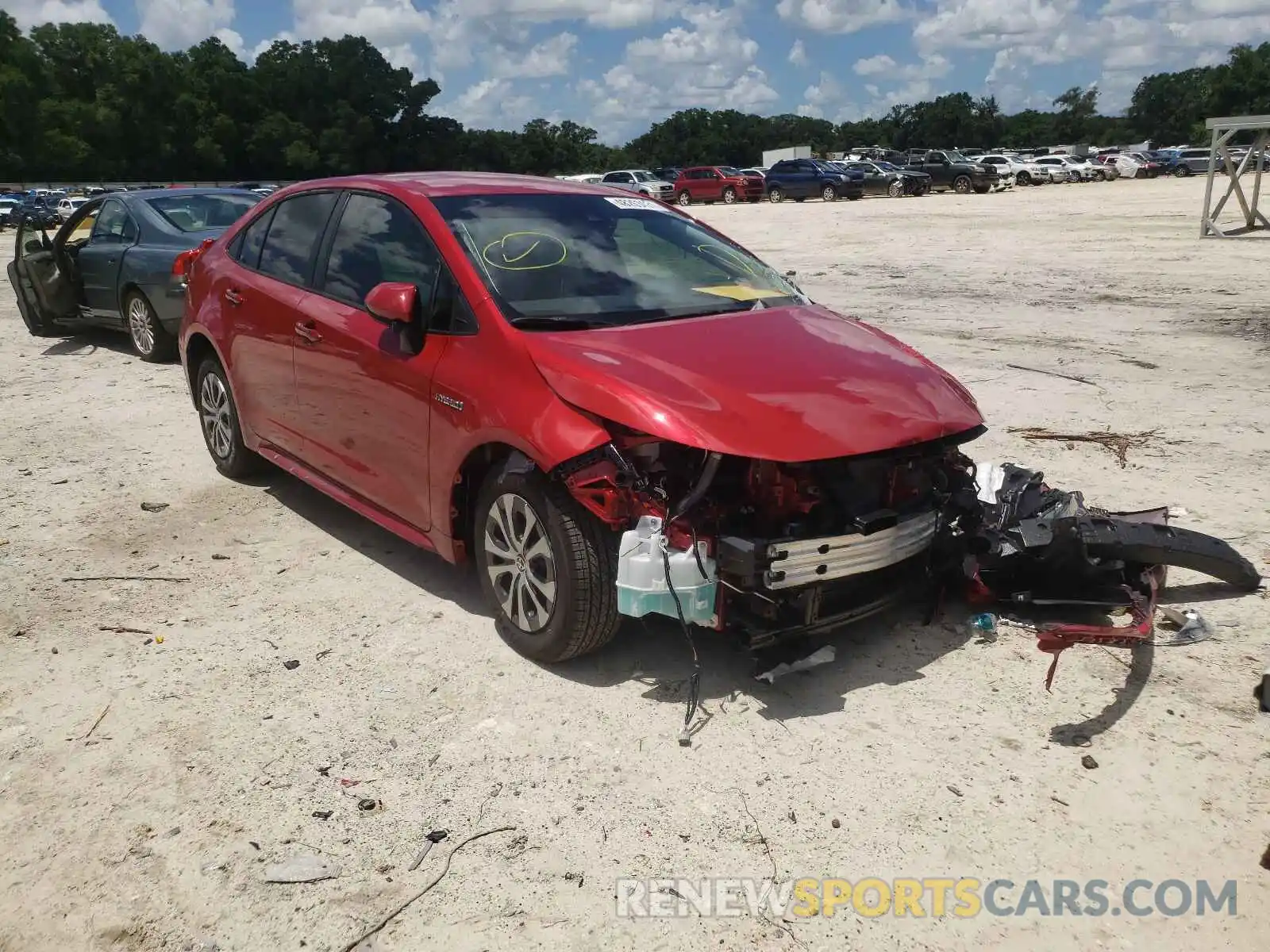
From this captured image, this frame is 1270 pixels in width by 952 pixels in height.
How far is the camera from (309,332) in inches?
191

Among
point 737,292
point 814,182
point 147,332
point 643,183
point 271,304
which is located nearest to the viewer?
point 737,292

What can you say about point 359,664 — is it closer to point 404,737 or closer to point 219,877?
point 404,737

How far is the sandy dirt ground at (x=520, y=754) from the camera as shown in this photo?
9.04ft

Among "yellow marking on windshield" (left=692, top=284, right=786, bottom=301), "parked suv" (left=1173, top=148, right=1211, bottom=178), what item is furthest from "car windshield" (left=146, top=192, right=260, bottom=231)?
"parked suv" (left=1173, top=148, right=1211, bottom=178)

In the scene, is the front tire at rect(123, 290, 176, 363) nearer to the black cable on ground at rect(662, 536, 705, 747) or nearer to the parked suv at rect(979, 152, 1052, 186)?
the black cable on ground at rect(662, 536, 705, 747)

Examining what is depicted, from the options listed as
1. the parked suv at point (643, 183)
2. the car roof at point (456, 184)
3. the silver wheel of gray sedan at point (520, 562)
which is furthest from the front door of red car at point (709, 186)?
the silver wheel of gray sedan at point (520, 562)

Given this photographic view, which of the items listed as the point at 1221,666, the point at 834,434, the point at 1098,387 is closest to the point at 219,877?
the point at 834,434

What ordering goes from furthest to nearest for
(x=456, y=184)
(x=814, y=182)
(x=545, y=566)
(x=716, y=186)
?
(x=716, y=186) → (x=814, y=182) → (x=456, y=184) → (x=545, y=566)

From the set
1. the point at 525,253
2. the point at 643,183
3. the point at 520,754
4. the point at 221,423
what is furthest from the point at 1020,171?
the point at 520,754

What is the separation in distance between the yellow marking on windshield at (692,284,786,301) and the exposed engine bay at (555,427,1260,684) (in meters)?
1.16

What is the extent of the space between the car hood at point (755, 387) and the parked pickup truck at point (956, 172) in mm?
39919

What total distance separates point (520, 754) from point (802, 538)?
3.93 feet

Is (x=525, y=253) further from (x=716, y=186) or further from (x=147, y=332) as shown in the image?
(x=716, y=186)

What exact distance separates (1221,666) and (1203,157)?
58947 mm
